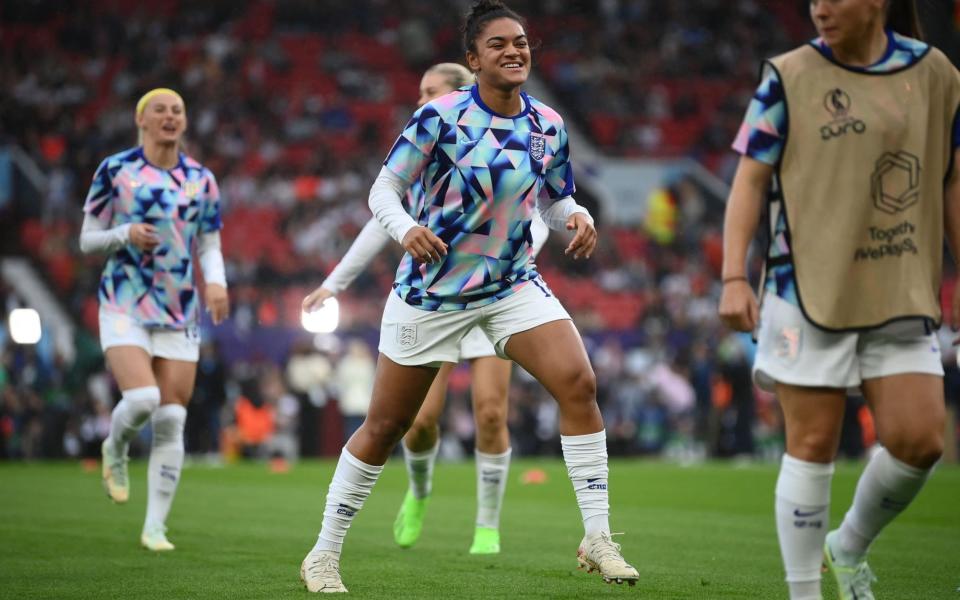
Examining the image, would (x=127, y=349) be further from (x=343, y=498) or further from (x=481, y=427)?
(x=343, y=498)

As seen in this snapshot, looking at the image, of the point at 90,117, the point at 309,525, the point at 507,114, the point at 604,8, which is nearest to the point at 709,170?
the point at 604,8

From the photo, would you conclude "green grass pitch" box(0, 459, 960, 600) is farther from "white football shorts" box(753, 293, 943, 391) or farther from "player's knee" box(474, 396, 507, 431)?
"white football shorts" box(753, 293, 943, 391)

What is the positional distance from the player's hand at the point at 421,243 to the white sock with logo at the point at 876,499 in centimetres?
193

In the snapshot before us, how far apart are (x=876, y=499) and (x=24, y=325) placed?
68.1 ft

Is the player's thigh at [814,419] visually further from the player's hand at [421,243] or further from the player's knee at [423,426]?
the player's knee at [423,426]

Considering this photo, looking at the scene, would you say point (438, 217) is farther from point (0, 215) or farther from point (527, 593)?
point (0, 215)

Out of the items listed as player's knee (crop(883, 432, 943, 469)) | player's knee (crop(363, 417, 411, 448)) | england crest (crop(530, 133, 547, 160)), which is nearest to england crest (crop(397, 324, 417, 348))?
player's knee (crop(363, 417, 411, 448))

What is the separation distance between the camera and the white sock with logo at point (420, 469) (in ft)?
25.9

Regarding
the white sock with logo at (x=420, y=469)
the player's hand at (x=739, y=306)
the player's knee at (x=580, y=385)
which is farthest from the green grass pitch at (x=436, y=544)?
the player's hand at (x=739, y=306)

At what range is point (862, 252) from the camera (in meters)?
4.18

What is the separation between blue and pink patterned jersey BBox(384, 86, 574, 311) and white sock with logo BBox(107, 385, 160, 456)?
2578mm

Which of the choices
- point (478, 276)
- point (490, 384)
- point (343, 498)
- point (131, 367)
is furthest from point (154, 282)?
point (478, 276)

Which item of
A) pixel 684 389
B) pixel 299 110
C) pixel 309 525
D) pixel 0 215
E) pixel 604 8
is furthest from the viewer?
pixel 604 8

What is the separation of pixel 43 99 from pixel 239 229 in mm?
6174
